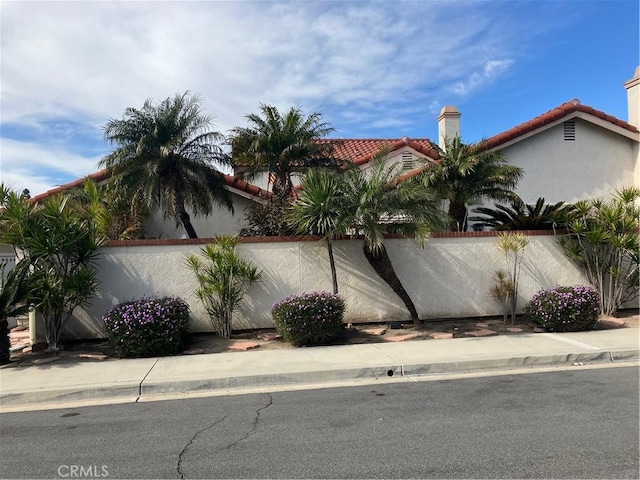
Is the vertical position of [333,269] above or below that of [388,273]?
above

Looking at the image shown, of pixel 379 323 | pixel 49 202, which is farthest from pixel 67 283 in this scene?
pixel 379 323

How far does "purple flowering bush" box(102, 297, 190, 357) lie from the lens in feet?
28.2

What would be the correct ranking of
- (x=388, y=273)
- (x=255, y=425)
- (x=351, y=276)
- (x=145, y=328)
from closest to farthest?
(x=255, y=425)
(x=145, y=328)
(x=388, y=273)
(x=351, y=276)

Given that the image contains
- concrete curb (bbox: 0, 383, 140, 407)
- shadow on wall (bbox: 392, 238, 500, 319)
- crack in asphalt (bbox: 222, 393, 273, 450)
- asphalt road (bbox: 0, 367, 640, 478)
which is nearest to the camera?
asphalt road (bbox: 0, 367, 640, 478)

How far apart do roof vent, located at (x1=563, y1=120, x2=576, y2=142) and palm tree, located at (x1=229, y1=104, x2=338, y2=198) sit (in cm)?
845

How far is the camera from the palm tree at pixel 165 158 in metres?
12.8

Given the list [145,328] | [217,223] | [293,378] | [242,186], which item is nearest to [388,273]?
[293,378]

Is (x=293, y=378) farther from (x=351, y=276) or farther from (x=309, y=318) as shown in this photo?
(x=351, y=276)

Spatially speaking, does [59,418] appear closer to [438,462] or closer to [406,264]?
[438,462]

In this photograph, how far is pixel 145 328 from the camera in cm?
862

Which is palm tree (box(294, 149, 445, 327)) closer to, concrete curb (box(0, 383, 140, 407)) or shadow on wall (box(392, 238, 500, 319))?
shadow on wall (box(392, 238, 500, 319))

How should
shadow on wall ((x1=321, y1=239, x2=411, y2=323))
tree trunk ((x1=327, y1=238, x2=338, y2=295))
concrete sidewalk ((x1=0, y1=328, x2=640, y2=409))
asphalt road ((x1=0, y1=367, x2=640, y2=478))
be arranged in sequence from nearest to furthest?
asphalt road ((x1=0, y1=367, x2=640, y2=478))
concrete sidewalk ((x1=0, y1=328, x2=640, y2=409))
tree trunk ((x1=327, y1=238, x2=338, y2=295))
shadow on wall ((x1=321, y1=239, x2=411, y2=323))

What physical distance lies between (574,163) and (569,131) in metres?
1.07

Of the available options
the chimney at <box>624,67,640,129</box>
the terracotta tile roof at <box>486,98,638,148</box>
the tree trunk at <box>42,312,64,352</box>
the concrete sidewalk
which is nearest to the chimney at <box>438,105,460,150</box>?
the terracotta tile roof at <box>486,98,638,148</box>
